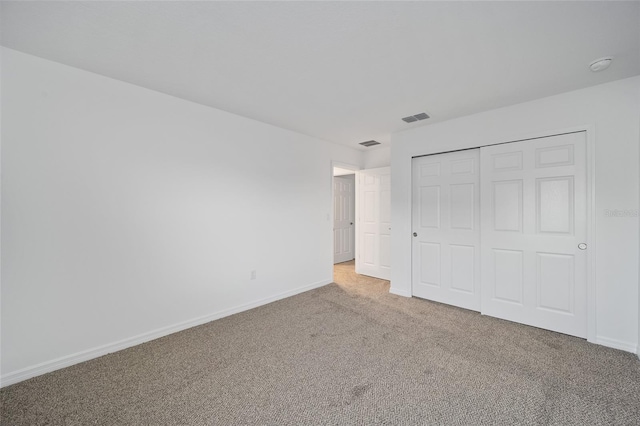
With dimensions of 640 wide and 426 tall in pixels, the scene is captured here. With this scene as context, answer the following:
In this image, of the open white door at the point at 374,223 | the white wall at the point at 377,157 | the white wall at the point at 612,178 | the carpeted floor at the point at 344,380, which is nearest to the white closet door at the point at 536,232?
the white wall at the point at 612,178

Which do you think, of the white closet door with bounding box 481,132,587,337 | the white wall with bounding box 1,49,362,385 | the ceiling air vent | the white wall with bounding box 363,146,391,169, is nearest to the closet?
the white closet door with bounding box 481,132,587,337

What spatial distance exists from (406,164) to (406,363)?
2.67 metres

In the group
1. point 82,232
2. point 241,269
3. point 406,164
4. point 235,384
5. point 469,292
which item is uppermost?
point 406,164

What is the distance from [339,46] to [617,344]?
12.0 feet

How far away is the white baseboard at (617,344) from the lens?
2.38 m

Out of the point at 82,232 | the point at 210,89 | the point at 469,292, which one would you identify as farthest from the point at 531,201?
the point at 82,232

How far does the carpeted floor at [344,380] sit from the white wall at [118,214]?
1.08 ft

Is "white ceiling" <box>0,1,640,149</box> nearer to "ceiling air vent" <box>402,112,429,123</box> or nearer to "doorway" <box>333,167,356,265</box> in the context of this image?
"ceiling air vent" <box>402,112,429,123</box>

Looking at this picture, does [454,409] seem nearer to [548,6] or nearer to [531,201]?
[531,201]

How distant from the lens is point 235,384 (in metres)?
1.99

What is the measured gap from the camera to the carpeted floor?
168 cm

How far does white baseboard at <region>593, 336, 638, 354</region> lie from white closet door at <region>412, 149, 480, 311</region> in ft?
3.48

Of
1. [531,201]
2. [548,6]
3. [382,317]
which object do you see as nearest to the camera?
[548,6]

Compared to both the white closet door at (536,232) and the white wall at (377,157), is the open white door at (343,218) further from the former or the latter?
the white closet door at (536,232)
